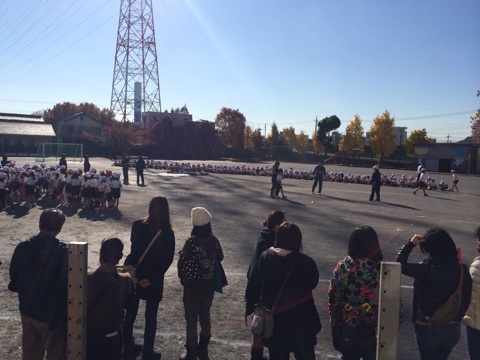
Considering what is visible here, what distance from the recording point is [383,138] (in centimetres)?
6938

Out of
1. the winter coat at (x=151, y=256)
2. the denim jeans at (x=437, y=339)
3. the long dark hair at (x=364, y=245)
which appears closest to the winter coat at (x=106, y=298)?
the winter coat at (x=151, y=256)

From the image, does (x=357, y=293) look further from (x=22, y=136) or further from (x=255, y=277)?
(x=22, y=136)

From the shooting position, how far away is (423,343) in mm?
3838

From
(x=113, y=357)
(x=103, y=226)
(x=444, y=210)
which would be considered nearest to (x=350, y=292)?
(x=113, y=357)

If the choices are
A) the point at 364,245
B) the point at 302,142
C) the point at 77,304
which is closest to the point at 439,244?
the point at 364,245

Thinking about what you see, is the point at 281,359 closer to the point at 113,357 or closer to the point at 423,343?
the point at 423,343

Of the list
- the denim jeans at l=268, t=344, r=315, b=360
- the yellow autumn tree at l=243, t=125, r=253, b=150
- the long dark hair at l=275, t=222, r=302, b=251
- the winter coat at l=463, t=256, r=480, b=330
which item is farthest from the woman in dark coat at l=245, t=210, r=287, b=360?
the yellow autumn tree at l=243, t=125, r=253, b=150

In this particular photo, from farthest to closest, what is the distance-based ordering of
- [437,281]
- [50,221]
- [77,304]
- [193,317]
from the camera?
[193,317] → [50,221] → [437,281] → [77,304]

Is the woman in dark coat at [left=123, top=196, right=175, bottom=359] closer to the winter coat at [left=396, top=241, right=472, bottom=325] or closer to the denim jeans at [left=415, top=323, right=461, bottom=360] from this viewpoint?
the winter coat at [left=396, top=241, right=472, bottom=325]

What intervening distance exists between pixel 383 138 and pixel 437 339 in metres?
69.4

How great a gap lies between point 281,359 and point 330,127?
264 ft

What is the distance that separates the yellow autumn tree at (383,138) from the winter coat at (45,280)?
69731 mm

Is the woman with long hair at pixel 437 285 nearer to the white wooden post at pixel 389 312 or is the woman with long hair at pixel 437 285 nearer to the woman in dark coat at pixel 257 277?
the white wooden post at pixel 389 312

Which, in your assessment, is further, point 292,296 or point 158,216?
point 158,216
